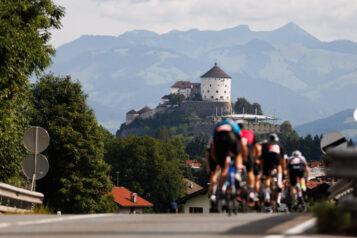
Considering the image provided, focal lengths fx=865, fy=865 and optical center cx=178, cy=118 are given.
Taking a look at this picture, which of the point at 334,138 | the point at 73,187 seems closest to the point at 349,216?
the point at 334,138

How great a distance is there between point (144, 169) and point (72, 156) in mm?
70078

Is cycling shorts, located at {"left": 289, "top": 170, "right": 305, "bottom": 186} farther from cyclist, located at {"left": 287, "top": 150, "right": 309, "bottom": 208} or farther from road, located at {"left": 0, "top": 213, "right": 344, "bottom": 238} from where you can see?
road, located at {"left": 0, "top": 213, "right": 344, "bottom": 238}

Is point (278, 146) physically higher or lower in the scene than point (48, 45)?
lower

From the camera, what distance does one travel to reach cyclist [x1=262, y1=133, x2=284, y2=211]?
19281mm

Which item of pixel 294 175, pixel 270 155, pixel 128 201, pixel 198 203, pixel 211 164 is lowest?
pixel 211 164

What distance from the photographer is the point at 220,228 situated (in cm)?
1138

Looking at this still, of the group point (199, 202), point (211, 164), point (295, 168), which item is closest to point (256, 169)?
point (295, 168)

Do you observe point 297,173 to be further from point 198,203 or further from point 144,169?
point 144,169

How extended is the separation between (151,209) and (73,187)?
7136 cm

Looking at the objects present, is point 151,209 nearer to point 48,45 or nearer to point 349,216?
point 48,45

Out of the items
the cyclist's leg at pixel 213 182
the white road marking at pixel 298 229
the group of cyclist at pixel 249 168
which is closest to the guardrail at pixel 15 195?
the group of cyclist at pixel 249 168

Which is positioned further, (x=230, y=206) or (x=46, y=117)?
(x=46, y=117)

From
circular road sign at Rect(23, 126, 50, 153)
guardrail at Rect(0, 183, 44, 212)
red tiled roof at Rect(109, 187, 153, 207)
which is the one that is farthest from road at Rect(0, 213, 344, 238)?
red tiled roof at Rect(109, 187, 153, 207)

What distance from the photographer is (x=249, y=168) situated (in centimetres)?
→ 1725
